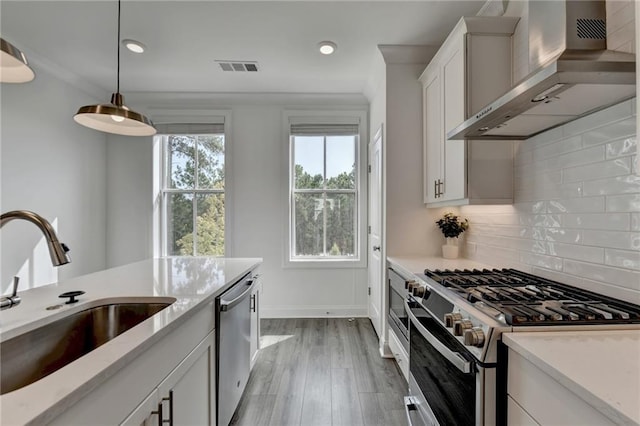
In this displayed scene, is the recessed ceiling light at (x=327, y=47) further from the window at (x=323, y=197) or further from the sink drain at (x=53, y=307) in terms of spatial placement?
the sink drain at (x=53, y=307)

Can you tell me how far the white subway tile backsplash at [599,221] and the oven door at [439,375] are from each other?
0.82 meters

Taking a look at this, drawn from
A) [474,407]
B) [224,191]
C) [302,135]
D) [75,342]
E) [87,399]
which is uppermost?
[302,135]

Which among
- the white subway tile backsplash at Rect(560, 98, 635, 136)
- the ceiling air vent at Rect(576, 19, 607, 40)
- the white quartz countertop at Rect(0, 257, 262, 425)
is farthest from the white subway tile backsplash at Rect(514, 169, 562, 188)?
the white quartz countertop at Rect(0, 257, 262, 425)

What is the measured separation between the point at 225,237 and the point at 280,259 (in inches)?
29.9

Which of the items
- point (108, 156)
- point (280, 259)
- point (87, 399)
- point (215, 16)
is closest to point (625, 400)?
point (87, 399)

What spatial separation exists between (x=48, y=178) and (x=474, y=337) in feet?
13.1

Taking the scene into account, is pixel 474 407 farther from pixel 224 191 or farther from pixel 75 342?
pixel 224 191

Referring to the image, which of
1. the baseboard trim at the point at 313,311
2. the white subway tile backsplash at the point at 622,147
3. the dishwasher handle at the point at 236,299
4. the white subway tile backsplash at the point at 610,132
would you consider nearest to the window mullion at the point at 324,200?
the baseboard trim at the point at 313,311

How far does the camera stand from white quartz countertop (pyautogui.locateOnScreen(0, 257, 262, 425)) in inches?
23.5

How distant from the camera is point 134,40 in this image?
258 cm

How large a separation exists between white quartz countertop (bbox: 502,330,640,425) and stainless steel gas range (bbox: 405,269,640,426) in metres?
0.05

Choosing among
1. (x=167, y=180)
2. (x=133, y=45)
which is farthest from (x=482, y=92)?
(x=167, y=180)

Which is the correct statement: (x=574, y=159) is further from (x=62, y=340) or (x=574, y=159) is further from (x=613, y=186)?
(x=62, y=340)

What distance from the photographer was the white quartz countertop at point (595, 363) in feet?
1.93
